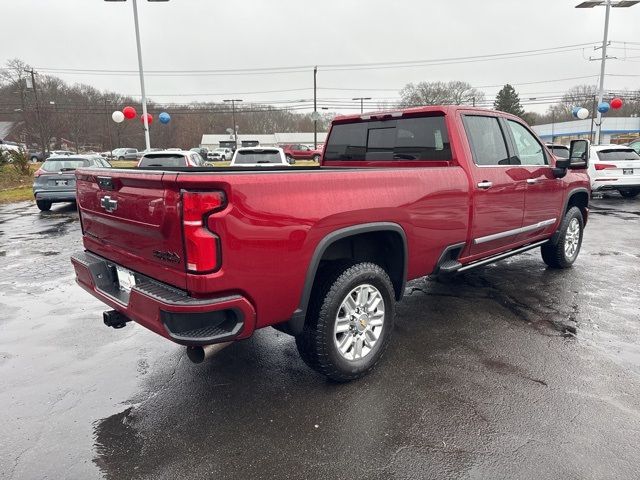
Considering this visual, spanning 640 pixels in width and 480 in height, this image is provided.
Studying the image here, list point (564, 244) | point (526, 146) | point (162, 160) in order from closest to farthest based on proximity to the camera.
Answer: point (526, 146) → point (564, 244) → point (162, 160)

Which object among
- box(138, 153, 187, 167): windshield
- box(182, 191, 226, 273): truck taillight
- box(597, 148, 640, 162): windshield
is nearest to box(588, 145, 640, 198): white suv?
box(597, 148, 640, 162): windshield

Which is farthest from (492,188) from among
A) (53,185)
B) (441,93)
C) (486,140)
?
(441,93)

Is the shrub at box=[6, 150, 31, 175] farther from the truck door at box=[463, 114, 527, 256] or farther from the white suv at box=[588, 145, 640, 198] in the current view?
the white suv at box=[588, 145, 640, 198]

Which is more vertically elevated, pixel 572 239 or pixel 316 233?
pixel 316 233

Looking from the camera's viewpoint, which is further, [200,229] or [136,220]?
[136,220]

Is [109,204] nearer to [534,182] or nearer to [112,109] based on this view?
[534,182]

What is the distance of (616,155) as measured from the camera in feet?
43.4

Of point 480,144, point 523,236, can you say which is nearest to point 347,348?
point 480,144

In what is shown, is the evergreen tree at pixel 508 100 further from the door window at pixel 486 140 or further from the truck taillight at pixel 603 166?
the door window at pixel 486 140

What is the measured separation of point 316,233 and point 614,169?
13496 millimetres

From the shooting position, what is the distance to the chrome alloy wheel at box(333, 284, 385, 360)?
315cm

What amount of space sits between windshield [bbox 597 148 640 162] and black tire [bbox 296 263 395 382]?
12.9 meters

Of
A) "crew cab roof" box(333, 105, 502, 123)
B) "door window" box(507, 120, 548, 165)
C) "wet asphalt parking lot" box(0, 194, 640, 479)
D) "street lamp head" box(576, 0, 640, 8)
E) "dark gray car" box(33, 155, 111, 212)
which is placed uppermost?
"street lamp head" box(576, 0, 640, 8)

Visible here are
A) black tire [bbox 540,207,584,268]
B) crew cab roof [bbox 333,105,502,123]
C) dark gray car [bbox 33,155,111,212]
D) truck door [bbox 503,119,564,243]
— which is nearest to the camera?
crew cab roof [bbox 333,105,502,123]
